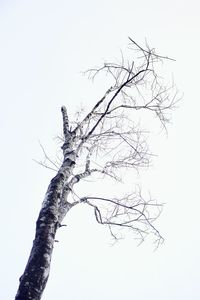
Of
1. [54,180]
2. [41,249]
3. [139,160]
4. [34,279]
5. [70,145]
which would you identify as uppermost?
[139,160]

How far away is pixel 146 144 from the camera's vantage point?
7.34 metres

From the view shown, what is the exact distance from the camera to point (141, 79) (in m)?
6.73

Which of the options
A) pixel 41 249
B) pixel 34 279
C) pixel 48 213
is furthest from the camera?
pixel 48 213

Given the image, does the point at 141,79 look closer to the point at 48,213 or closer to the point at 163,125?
the point at 163,125

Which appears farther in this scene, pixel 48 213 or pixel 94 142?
pixel 94 142

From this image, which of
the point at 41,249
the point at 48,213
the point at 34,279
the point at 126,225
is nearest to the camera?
the point at 34,279

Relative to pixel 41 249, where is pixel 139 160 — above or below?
above

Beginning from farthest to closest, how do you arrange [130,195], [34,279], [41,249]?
[130,195], [41,249], [34,279]

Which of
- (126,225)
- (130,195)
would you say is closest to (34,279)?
(126,225)

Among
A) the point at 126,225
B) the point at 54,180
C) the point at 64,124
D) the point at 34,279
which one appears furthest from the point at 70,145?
the point at 34,279

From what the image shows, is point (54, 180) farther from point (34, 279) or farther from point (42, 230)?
point (34, 279)

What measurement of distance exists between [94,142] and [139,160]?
1.02m

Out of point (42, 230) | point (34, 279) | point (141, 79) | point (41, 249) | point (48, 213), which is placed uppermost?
point (141, 79)

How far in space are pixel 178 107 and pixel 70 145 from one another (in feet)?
7.21
